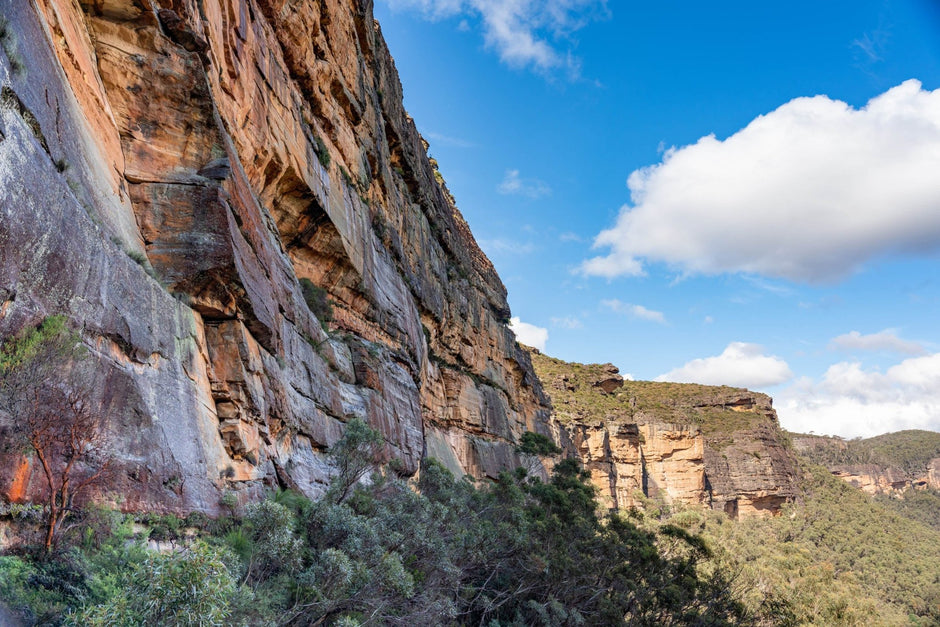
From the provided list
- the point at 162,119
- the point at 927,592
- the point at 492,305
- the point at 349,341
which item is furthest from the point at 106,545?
the point at 927,592

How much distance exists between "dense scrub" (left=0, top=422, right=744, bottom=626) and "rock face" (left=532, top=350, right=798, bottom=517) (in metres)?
36.3

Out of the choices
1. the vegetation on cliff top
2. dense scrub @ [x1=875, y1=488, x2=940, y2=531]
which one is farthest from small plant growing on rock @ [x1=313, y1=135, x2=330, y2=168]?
dense scrub @ [x1=875, y1=488, x2=940, y2=531]

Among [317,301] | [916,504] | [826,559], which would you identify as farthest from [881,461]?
[317,301]

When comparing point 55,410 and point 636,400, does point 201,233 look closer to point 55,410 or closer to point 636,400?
point 55,410

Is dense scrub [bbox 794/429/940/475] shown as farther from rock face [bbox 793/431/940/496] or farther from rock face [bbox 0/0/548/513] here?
rock face [bbox 0/0/548/513]

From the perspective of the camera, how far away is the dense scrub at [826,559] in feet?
91.8

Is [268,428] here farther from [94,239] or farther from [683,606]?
[683,606]

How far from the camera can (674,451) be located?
6531 centimetres

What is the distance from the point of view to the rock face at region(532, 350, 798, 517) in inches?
2391

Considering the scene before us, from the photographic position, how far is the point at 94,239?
632cm

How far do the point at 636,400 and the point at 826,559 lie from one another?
27.3 metres

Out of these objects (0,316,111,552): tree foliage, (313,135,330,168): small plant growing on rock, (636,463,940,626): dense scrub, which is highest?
(313,135,330,168): small plant growing on rock

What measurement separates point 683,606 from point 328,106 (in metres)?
24.0

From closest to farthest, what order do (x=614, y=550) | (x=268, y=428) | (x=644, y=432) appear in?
1. (x=268, y=428)
2. (x=614, y=550)
3. (x=644, y=432)
